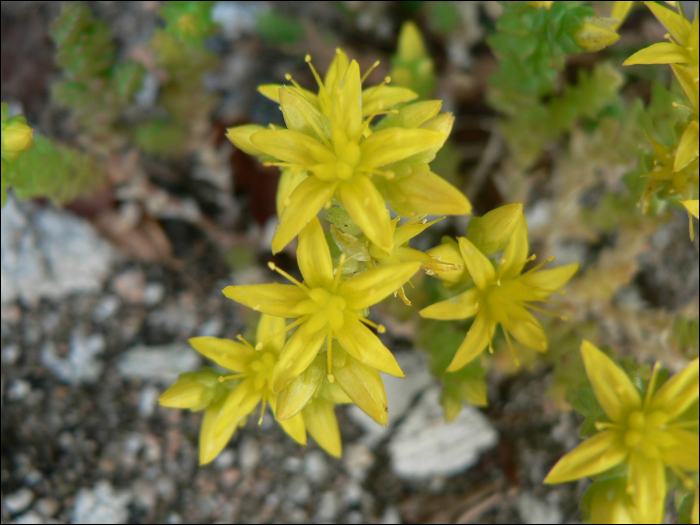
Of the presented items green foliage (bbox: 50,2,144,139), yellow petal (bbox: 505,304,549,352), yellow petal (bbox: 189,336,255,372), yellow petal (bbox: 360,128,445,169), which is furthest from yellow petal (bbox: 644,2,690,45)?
green foliage (bbox: 50,2,144,139)

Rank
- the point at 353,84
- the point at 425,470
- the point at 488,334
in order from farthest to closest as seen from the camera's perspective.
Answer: the point at 425,470 < the point at 488,334 < the point at 353,84

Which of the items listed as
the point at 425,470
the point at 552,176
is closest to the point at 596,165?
the point at 552,176

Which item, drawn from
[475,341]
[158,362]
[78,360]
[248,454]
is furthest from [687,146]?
[78,360]

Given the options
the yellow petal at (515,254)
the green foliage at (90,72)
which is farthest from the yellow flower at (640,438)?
the green foliage at (90,72)

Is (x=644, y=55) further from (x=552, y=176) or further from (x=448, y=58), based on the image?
(x=448, y=58)

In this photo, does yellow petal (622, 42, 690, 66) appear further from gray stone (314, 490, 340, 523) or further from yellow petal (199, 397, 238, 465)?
gray stone (314, 490, 340, 523)

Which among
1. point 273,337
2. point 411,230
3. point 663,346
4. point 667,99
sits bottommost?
point 663,346
